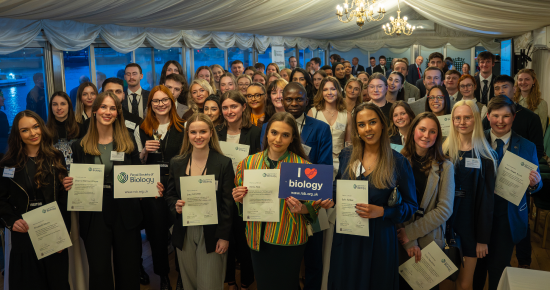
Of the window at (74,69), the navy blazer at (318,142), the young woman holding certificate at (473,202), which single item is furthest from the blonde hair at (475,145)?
the window at (74,69)

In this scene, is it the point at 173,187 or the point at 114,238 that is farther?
the point at 114,238

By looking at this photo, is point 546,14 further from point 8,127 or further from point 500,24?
point 8,127

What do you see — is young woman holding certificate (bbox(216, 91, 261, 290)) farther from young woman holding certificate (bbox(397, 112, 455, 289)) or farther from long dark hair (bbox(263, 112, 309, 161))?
young woman holding certificate (bbox(397, 112, 455, 289))

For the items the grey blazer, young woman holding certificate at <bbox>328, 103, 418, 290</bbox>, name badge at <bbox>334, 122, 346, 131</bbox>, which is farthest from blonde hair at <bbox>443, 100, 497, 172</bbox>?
name badge at <bbox>334, 122, 346, 131</bbox>

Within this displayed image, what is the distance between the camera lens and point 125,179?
9.32 ft

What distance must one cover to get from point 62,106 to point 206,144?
67.8 inches

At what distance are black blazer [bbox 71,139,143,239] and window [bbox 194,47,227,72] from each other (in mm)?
6643

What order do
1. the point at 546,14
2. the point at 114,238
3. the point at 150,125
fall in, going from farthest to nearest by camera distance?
the point at 546,14, the point at 150,125, the point at 114,238

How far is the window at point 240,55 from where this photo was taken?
11241 millimetres

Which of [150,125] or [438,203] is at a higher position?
[150,125]

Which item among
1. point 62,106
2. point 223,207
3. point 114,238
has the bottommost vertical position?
point 114,238

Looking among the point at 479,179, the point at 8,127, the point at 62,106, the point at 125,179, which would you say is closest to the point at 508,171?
the point at 479,179

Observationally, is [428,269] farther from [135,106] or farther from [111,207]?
[135,106]

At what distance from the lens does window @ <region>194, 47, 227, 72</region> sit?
380 inches
